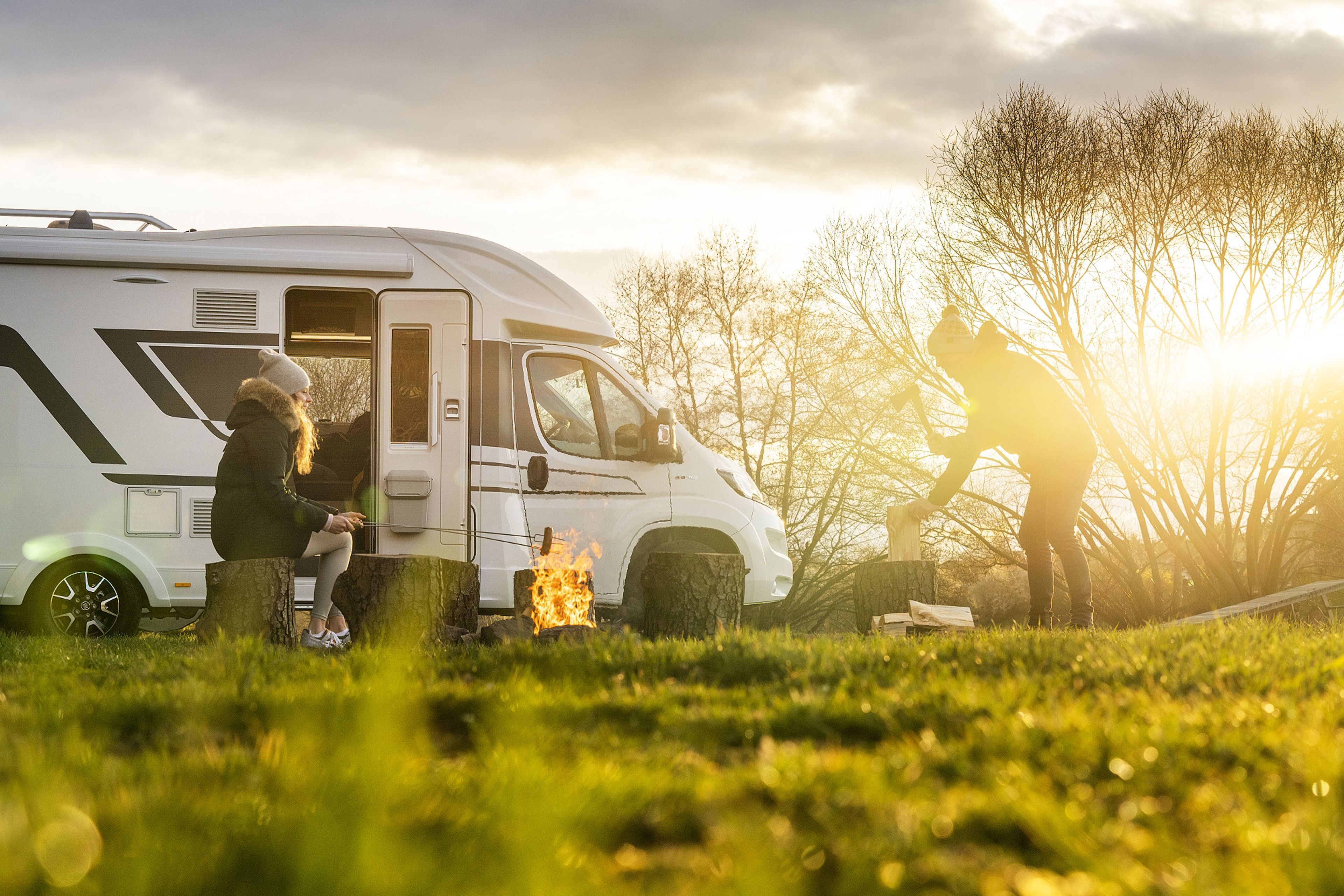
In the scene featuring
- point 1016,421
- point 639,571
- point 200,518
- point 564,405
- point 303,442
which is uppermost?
point 564,405

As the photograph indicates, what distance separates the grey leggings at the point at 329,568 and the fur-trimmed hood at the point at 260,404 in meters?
0.78

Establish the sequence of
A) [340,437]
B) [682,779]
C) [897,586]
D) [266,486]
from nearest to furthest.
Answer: [682,779] < [266,486] < [897,586] < [340,437]

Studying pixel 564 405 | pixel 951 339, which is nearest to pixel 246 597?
pixel 564 405

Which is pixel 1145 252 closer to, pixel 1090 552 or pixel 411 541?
pixel 1090 552

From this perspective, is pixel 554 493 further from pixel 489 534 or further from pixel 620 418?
pixel 620 418

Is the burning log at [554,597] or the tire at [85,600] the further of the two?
the tire at [85,600]

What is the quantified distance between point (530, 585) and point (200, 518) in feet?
9.56

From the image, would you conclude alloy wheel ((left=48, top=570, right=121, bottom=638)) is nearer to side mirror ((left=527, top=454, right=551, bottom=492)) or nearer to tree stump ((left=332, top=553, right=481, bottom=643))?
tree stump ((left=332, top=553, right=481, bottom=643))

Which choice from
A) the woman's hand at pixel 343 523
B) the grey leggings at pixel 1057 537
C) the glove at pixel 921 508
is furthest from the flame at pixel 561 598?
the grey leggings at pixel 1057 537

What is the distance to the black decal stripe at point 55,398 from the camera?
7488mm

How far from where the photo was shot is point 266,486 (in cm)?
575

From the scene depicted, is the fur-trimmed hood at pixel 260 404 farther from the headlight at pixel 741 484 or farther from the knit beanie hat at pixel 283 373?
the headlight at pixel 741 484

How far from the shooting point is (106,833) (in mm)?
1667

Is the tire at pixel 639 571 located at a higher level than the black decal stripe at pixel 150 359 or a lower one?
lower
